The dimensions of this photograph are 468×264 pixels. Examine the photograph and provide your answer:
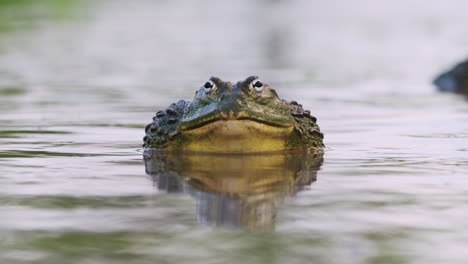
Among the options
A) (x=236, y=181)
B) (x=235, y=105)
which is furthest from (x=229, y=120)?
(x=236, y=181)

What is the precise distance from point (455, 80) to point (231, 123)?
877cm

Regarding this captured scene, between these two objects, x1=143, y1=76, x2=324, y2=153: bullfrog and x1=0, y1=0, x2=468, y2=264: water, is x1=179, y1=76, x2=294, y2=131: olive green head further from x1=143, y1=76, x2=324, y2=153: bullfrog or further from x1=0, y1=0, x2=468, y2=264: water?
x1=0, y1=0, x2=468, y2=264: water

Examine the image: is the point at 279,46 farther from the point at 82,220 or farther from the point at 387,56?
the point at 82,220

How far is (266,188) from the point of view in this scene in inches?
197

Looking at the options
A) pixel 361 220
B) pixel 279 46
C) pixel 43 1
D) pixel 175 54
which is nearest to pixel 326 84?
pixel 175 54

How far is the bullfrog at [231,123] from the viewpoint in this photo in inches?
253

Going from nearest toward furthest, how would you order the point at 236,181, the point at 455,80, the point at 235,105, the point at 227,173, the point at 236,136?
the point at 236,181
the point at 227,173
the point at 235,105
the point at 236,136
the point at 455,80

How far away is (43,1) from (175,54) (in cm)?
1915

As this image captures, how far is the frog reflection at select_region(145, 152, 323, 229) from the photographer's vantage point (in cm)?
420

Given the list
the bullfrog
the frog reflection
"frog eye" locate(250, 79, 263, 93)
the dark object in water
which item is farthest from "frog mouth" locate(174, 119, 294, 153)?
the dark object in water

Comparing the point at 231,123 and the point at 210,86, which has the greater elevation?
the point at 210,86

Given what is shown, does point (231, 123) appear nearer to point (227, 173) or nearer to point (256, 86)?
point (256, 86)

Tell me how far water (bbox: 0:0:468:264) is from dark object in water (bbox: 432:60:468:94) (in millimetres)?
261

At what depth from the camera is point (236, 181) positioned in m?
5.27
